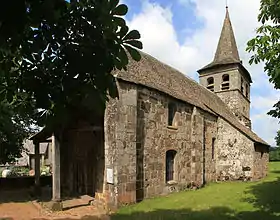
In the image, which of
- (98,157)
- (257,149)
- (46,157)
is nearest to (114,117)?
(98,157)

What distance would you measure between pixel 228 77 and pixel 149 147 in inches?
736

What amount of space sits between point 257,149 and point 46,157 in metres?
29.8

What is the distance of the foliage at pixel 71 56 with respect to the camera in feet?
8.87

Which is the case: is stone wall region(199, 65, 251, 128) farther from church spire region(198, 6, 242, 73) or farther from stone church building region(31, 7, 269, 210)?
stone church building region(31, 7, 269, 210)

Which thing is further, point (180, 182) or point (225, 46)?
point (225, 46)

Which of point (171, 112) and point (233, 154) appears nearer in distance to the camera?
point (171, 112)

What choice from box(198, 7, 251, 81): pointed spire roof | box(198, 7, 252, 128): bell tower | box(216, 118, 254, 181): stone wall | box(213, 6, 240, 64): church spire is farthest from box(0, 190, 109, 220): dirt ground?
box(213, 6, 240, 64): church spire

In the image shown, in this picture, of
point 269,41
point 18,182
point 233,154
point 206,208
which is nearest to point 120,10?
point 269,41

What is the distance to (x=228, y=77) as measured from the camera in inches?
1215

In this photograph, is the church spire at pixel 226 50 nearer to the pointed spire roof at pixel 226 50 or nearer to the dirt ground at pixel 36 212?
the pointed spire roof at pixel 226 50

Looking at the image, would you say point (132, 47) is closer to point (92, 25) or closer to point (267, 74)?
point (92, 25)

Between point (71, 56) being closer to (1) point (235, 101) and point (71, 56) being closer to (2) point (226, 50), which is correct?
(1) point (235, 101)

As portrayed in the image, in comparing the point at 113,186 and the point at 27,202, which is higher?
the point at 113,186

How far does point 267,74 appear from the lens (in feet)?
27.7
